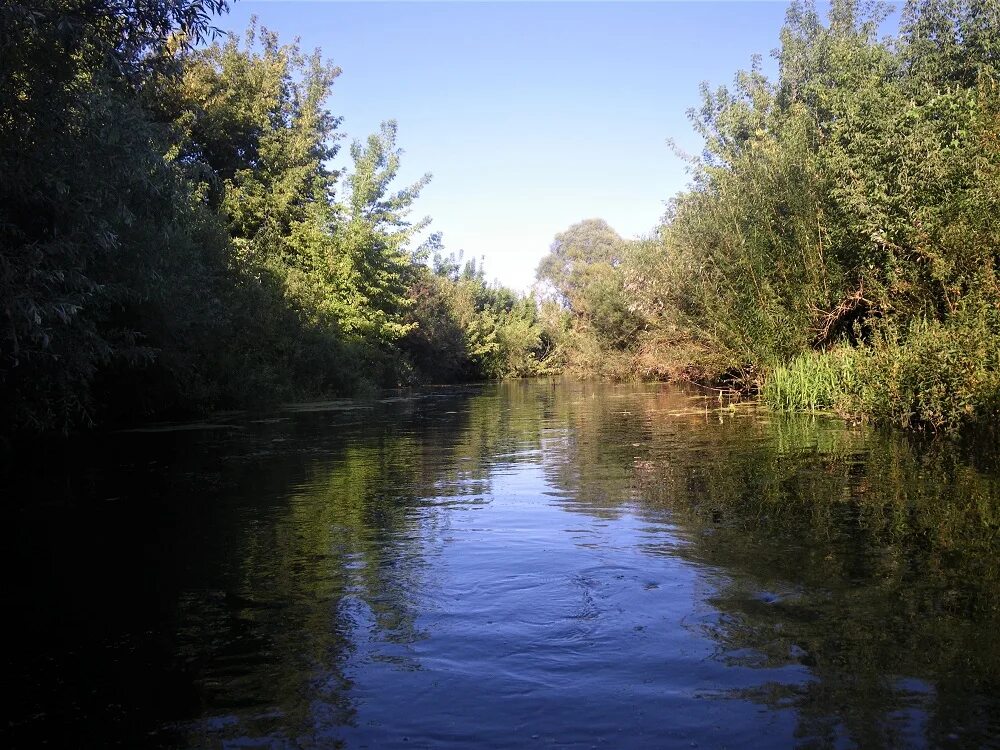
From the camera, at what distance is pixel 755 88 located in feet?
146

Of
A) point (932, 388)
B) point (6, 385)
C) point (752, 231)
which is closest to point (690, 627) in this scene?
point (932, 388)

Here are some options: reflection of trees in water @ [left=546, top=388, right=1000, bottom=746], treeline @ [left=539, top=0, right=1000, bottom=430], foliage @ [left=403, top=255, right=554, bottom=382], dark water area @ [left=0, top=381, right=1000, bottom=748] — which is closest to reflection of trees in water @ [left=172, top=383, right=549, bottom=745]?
dark water area @ [left=0, top=381, right=1000, bottom=748]

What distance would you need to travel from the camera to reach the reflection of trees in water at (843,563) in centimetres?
421

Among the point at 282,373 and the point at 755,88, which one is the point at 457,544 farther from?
the point at 755,88

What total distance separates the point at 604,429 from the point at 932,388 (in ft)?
22.5

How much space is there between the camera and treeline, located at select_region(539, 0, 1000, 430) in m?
13.7

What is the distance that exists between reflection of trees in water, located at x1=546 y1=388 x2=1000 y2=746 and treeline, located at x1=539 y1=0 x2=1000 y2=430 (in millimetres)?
1680

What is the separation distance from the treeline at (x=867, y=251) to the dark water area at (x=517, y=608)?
A: 2.81 m

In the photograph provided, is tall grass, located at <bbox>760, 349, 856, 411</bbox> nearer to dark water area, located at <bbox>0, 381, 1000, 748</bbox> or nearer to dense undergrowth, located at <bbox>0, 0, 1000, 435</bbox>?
dense undergrowth, located at <bbox>0, 0, 1000, 435</bbox>

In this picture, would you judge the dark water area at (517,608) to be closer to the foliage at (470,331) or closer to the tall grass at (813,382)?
the tall grass at (813,382)

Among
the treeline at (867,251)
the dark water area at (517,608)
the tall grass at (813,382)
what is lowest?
the dark water area at (517,608)

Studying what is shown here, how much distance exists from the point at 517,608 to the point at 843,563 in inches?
109

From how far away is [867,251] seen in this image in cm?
1739

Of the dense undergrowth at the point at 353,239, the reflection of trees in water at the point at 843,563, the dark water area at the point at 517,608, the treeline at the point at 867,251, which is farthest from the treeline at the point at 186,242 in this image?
the treeline at the point at 867,251
